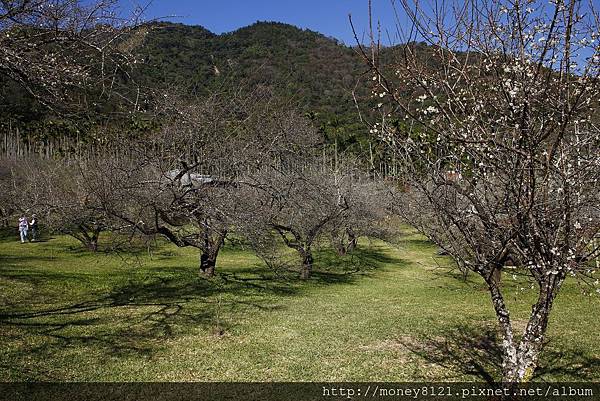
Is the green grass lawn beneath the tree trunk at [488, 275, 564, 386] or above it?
beneath

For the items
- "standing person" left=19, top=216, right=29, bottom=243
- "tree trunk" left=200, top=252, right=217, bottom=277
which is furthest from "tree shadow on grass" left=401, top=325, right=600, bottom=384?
"standing person" left=19, top=216, right=29, bottom=243

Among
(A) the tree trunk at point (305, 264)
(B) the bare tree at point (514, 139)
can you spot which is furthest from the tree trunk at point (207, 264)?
(B) the bare tree at point (514, 139)

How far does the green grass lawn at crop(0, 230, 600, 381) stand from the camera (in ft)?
21.8

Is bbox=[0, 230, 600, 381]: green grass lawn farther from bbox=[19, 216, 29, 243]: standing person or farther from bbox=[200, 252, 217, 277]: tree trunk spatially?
bbox=[19, 216, 29, 243]: standing person

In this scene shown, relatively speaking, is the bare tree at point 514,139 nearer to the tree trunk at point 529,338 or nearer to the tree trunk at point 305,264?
the tree trunk at point 529,338

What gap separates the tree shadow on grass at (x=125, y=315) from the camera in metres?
6.95

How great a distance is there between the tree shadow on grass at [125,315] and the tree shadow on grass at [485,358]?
347 cm

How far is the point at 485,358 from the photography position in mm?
7320

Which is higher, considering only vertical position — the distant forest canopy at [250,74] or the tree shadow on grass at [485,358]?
the distant forest canopy at [250,74]

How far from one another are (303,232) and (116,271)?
616 cm

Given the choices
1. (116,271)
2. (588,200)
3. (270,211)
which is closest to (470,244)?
(588,200)

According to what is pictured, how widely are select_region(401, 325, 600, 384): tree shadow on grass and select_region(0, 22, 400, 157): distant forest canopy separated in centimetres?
398

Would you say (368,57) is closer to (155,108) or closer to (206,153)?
(155,108)

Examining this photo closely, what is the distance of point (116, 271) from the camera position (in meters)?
15.8
